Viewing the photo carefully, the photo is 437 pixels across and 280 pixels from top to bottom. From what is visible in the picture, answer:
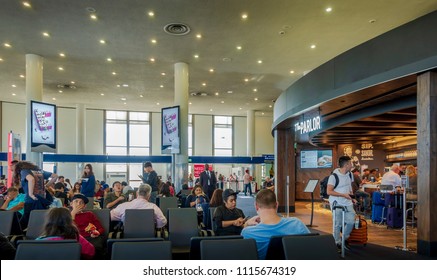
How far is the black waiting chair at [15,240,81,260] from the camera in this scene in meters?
2.08

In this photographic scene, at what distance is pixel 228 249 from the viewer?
7.29 ft

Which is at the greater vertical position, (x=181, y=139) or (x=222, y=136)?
(x=222, y=136)

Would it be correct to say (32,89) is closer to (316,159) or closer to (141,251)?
(141,251)

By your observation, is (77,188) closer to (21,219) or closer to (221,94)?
(21,219)

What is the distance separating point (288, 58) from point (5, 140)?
17004 millimetres

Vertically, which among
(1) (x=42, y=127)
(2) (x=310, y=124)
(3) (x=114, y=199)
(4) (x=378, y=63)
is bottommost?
(3) (x=114, y=199)

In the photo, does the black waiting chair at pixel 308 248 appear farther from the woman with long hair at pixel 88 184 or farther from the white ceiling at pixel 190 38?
the white ceiling at pixel 190 38

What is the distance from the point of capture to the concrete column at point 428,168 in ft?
15.6

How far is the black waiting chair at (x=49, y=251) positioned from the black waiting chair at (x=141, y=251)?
0.24 metres

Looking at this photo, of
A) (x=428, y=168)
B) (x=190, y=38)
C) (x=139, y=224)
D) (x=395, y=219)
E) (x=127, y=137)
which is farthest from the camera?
(x=127, y=137)

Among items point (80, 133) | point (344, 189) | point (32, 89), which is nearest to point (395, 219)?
point (344, 189)

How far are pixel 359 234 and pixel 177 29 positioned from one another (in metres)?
6.82

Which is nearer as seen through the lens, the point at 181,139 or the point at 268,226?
the point at 268,226

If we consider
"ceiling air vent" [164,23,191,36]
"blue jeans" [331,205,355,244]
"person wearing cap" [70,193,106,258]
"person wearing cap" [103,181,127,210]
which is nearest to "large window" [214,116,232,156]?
"ceiling air vent" [164,23,191,36]
